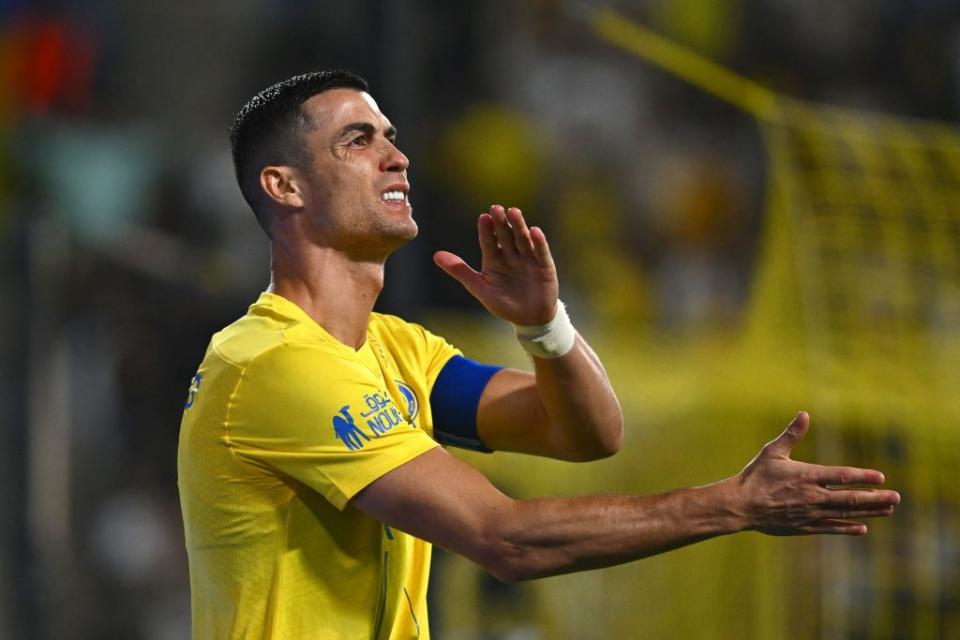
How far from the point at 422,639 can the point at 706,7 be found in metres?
5.24

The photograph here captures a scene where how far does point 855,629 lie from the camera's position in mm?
4398

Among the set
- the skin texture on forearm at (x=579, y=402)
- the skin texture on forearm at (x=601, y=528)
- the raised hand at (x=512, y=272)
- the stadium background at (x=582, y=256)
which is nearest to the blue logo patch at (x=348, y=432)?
the skin texture on forearm at (x=601, y=528)

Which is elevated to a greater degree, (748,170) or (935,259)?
(748,170)

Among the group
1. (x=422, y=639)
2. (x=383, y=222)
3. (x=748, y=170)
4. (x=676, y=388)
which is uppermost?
(x=748, y=170)

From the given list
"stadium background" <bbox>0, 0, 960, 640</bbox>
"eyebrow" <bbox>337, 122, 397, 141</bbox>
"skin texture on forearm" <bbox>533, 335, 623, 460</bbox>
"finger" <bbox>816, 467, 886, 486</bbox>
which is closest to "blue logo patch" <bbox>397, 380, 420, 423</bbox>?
"skin texture on forearm" <bbox>533, 335, 623, 460</bbox>

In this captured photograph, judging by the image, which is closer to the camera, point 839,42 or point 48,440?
point 48,440

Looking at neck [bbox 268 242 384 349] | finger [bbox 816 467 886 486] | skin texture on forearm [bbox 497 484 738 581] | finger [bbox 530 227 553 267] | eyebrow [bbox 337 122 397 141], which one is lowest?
skin texture on forearm [bbox 497 484 738 581]

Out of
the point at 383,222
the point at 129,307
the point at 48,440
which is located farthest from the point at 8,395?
the point at 383,222

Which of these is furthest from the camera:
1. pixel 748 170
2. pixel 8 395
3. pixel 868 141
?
pixel 748 170

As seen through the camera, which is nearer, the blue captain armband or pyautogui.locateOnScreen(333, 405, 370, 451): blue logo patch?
pyautogui.locateOnScreen(333, 405, 370, 451): blue logo patch

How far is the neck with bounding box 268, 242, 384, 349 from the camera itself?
2.69m

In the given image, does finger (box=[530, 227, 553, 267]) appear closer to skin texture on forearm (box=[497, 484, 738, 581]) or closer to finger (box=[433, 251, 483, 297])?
finger (box=[433, 251, 483, 297])

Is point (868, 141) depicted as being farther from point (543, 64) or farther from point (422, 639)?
point (422, 639)

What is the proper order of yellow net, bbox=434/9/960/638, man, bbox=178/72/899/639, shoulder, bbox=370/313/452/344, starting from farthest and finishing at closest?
yellow net, bbox=434/9/960/638, shoulder, bbox=370/313/452/344, man, bbox=178/72/899/639
